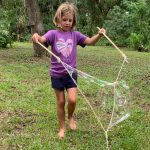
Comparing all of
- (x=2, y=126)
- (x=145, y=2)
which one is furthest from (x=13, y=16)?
(x=2, y=126)

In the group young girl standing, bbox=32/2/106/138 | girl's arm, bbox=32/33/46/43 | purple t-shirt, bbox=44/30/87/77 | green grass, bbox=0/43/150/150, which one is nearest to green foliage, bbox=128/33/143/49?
green grass, bbox=0/43/150/150

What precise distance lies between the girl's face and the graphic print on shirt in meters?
0.14

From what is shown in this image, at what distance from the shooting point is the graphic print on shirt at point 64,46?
16.5 ft

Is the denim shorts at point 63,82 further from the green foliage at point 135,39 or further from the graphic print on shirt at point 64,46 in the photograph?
the green foliage at point 135,39

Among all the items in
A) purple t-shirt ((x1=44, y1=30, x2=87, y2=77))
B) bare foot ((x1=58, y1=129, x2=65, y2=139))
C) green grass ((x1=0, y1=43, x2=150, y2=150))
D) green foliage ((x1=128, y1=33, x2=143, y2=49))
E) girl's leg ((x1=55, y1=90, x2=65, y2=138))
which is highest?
purple t-shirt ((x1=44, y1=30, x2=87, y2=77))

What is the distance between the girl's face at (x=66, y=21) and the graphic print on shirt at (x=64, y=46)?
143mm

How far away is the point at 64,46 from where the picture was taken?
506 cm

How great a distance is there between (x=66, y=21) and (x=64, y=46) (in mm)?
298

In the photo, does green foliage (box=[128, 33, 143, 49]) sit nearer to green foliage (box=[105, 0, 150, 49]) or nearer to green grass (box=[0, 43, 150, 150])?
green foliage (box=[105, 0, 150, 49])

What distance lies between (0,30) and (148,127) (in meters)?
15.6

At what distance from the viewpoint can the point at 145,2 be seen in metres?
22.6

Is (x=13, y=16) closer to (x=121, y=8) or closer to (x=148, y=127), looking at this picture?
(x=121, y=8)

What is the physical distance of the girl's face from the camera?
4916mm

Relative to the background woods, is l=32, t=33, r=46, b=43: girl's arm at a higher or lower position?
higher
